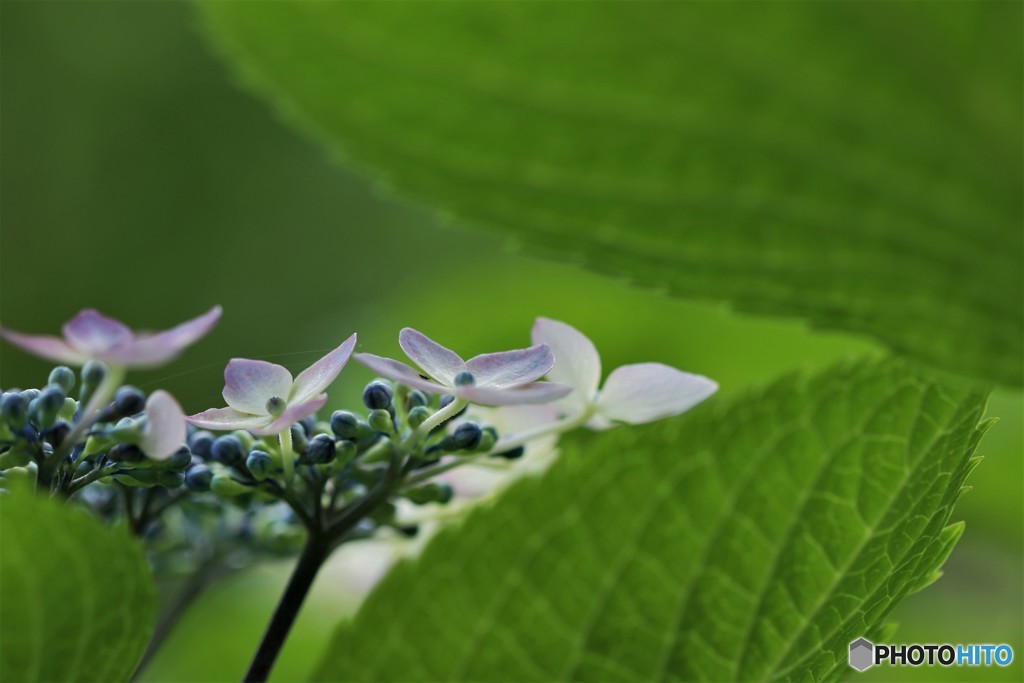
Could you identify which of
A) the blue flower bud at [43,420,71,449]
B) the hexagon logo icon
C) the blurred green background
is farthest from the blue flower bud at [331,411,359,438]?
the blurred green background

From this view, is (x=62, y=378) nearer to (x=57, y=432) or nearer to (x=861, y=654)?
(x=57, y=432)

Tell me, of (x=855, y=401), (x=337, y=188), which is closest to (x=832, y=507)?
(x=855, y=401)

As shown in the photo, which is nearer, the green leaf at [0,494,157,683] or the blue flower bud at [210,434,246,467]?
the green leaf at [0,494,157,683]

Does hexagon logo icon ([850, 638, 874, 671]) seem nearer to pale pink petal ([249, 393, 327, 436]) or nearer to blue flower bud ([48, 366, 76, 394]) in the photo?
pale pink petal ([249, 393, 327, 436])

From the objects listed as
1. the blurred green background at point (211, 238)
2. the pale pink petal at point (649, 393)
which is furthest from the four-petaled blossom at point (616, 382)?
the blurred green background at point (211, 238)

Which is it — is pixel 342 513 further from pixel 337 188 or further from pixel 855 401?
pixel 337 188

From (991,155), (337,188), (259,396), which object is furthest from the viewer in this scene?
(337,188)

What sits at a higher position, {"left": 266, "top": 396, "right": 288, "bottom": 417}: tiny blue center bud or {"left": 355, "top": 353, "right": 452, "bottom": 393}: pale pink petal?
{"left": 355, "top": 353, "right": 452, "bottom": 393}: pale pink petal
